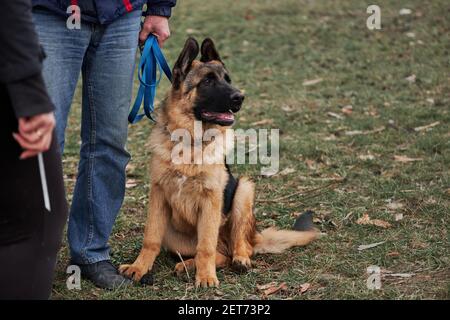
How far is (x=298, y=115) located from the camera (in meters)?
8.02

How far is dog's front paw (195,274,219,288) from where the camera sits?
4094mm

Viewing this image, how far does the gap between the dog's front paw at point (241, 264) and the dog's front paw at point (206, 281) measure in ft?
0.88

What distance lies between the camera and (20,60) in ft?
8.59

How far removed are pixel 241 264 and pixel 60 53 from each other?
1776 millimetres

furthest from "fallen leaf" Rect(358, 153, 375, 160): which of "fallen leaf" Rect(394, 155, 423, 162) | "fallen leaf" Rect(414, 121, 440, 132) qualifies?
"fallen leaf" Rect(414, 121, 440, 132)

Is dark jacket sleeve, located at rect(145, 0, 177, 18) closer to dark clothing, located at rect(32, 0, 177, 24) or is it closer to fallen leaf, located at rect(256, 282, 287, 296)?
dark clothing, located at rect(32, 0, 177, 24)

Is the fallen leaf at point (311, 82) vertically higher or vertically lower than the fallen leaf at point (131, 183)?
higher

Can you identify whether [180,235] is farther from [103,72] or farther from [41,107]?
[41,107]

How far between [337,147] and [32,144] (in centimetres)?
458

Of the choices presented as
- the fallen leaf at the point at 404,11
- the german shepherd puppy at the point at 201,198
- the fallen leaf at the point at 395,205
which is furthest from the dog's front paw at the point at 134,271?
the fallen leaf at the point at 404,11

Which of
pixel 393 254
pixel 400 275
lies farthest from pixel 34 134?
pixel 393 254

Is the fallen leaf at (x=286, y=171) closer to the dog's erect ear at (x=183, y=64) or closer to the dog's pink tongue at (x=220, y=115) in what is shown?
the dog's pink tongue at (x=220, y=115)

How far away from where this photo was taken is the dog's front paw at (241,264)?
4.37 m

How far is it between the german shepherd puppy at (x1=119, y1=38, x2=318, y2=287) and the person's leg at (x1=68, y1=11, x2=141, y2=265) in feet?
0.85
